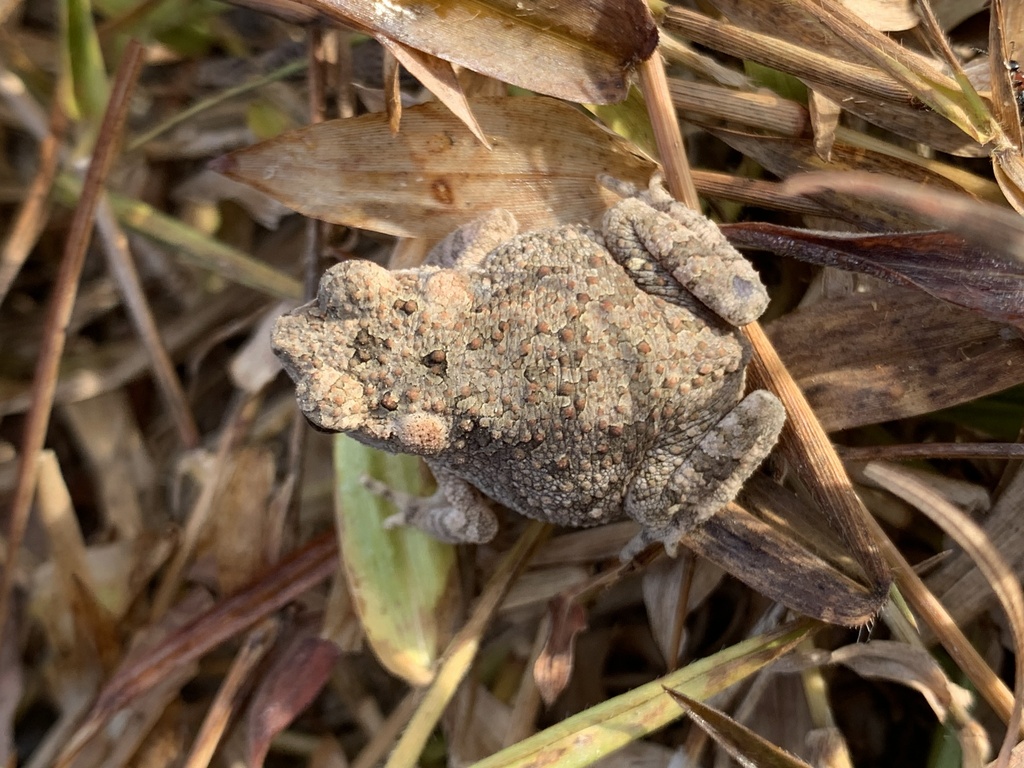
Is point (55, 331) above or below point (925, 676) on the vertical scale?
below

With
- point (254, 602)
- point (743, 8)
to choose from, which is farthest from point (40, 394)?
A: point (743, 8)

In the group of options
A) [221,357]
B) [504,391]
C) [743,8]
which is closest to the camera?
[504,391]

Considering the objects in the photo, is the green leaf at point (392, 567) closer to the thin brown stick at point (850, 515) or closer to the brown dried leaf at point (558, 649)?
the brown dried leaf at point (558, 649)

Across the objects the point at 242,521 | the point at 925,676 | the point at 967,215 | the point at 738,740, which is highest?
the point at 967,215

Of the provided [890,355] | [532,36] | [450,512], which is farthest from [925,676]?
[532,36]

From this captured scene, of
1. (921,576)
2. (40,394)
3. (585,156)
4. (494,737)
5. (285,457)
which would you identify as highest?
(585,156)

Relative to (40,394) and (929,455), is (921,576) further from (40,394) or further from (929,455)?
(40,394)

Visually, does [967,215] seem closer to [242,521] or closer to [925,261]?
[925,261]
